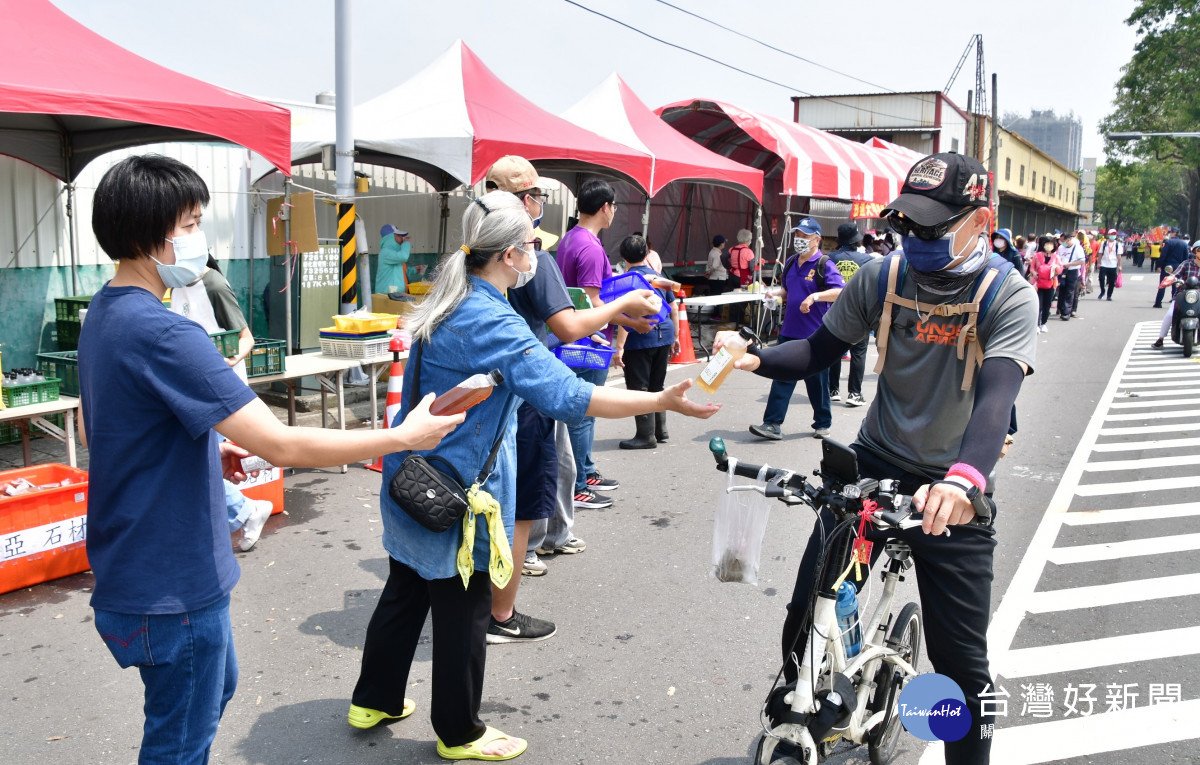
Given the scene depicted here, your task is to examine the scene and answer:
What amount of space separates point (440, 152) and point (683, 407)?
7330 mm

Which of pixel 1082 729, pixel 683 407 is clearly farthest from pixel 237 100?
pixel 1082 729

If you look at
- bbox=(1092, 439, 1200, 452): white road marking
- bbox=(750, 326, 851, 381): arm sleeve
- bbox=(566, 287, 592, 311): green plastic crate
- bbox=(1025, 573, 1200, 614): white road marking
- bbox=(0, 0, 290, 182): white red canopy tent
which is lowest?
bbox=(1025, 573, 1200, 614): white road marking

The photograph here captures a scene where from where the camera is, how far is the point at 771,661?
13.5 feet

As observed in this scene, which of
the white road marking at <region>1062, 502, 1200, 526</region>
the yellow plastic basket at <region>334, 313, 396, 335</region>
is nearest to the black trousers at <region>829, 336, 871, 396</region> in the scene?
the white road marking at <region>1062, 502, 1200, 526</region>

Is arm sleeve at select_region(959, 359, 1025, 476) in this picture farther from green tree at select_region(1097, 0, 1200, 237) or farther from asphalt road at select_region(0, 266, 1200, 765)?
green tree at select_region(1097, 0, 1200, 237)

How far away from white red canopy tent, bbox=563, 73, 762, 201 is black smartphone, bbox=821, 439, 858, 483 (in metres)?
9.99

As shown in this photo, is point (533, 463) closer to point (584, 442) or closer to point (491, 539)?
point (491, 539)

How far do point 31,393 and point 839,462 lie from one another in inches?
201

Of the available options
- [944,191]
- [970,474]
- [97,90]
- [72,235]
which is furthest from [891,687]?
[72,235]

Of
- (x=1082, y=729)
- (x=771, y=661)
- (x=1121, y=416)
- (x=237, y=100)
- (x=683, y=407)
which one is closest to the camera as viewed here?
(x=683, y=407)

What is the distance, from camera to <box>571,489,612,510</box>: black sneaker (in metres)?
6.34

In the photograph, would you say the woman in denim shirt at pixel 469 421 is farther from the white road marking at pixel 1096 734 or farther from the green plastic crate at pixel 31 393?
the green plastic crate at pixel 31 393

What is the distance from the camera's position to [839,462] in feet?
8.38

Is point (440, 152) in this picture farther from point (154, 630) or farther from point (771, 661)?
point (154, 630)
